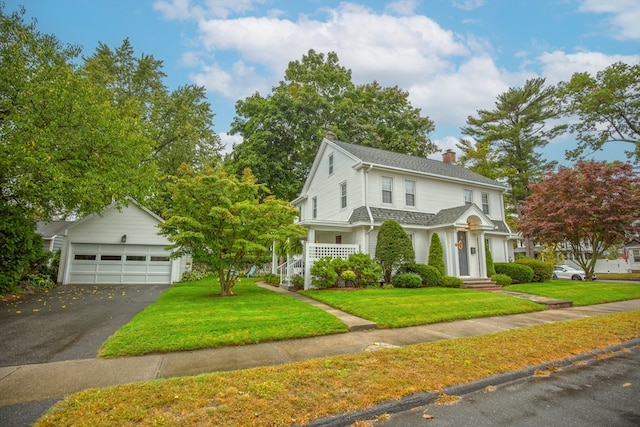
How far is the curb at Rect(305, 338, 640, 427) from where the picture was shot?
3000mm

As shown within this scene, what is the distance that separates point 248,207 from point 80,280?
12.1m

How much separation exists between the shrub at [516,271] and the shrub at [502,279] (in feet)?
4.21

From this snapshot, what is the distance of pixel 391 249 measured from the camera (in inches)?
546

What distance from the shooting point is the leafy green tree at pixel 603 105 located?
25703 millimetres

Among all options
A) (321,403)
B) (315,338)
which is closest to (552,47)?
(315,338)

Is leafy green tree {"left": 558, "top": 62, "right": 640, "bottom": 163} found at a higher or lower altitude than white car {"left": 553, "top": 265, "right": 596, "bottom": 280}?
higher

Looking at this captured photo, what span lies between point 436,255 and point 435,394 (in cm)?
1230

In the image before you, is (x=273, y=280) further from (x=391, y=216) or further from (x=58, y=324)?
(x=58, y=324)

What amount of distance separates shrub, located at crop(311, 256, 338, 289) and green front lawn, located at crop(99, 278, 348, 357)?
144 inches

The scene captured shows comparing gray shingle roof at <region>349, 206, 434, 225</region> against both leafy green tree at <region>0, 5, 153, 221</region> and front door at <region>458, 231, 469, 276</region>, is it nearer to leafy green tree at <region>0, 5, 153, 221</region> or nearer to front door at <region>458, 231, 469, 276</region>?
front door at <region>458, 231, 469, 276</region>

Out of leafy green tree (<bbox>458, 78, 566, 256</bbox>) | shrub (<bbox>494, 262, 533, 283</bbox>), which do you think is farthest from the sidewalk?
leafy green tree (<bbox>458, 78, 566, 256</bbox>)

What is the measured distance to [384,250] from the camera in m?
13.9

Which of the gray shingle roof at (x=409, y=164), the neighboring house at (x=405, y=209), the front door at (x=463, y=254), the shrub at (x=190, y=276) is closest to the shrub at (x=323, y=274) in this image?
the neighboring house at (x=405, y=209)

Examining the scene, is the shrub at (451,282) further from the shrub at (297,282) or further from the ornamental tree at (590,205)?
the ornamental tree at (590,205)
